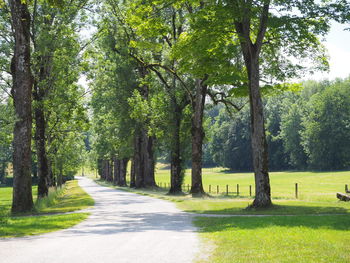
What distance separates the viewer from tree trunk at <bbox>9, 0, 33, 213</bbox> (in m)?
19.5

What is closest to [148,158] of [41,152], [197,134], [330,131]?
[197,134]

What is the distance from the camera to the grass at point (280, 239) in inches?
320

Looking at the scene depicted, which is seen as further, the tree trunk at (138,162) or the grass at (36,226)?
the tree trunk at (138,162)

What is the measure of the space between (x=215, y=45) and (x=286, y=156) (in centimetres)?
9659

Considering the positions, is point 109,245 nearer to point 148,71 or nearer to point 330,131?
point 148,71

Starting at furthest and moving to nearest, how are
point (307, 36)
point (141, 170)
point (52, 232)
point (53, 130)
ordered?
point (141, 170) → point (53, 130) → point (307, 36) → point (52, 232)

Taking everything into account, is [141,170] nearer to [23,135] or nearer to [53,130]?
[53,130]

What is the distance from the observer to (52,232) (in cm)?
1256

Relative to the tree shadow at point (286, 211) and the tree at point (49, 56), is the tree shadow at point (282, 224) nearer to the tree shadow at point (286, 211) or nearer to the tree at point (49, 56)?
the tree shadow at point (286, 211)

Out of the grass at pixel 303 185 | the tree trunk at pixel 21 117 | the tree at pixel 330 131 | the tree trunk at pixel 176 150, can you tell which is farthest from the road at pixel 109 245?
the tree at pixel 330 131

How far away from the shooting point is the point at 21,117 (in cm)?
1961

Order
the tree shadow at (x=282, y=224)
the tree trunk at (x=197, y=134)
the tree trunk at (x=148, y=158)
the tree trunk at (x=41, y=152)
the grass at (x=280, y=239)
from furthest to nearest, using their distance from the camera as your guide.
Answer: the tree trunk at (x=148, y=158) → the tree trunk at (x=197, y=134) → the tree trunk at (x=41, y=152) → the tree shadow at (x=282, y=224) → the grass at (x=280, y=239)

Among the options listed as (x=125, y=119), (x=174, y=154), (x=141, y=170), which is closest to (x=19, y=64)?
(x=174, y=154)

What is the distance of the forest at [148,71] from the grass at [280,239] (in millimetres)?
6079
